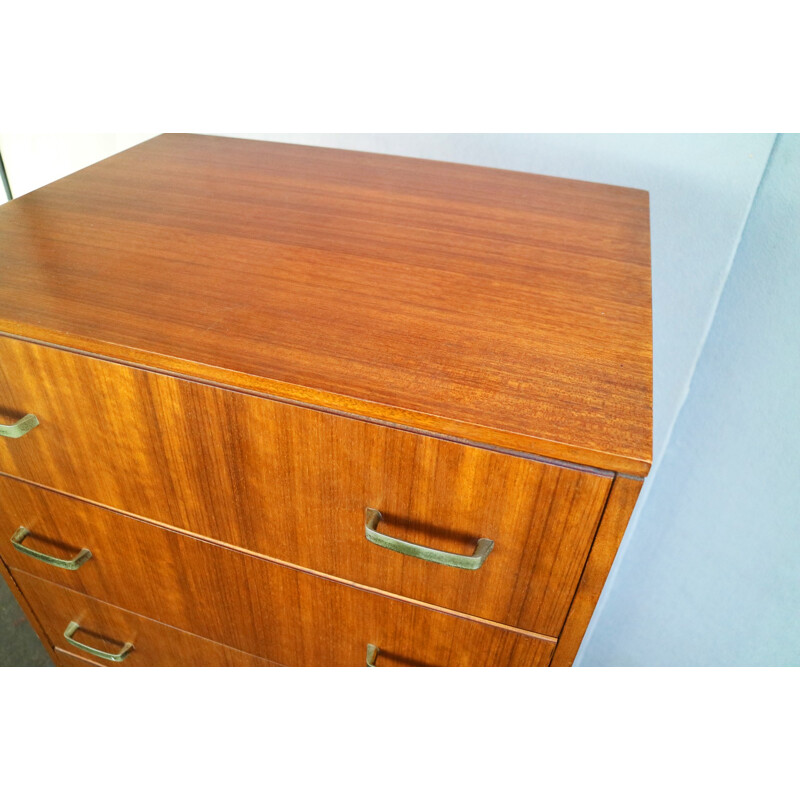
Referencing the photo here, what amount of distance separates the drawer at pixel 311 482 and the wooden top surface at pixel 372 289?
0.03 metres

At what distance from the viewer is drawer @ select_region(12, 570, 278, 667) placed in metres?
0.73

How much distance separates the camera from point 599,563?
0.47 m

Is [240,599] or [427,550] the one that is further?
[240,599]

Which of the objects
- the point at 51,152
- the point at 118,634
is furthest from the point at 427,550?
the point at 51,152

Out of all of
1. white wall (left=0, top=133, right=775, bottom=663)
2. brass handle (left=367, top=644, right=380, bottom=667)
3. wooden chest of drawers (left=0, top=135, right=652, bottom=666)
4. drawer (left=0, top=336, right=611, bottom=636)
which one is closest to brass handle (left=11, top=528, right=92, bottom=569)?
wooden chest of drawers (left=0, top=135, right=652, bottom=666)

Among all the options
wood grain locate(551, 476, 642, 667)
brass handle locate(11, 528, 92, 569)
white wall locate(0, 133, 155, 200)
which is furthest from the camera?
white wall locate(0, 133, 155, 200)

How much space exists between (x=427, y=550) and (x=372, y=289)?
24cm

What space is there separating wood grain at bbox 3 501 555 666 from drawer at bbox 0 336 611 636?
1.0 inches

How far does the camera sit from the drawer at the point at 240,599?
1.88 ft

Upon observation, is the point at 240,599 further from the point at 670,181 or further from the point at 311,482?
the point at 670,181

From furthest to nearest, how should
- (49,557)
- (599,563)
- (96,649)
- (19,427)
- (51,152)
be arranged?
(51,152), (96,649), (49,557), (19,427), (599,563)

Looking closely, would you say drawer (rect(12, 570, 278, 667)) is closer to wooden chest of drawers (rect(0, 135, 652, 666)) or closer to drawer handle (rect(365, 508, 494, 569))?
wooden chest of drawers (rect(0, 135, 652, 666))

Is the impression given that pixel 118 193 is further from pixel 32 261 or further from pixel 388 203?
pixel 388 203
